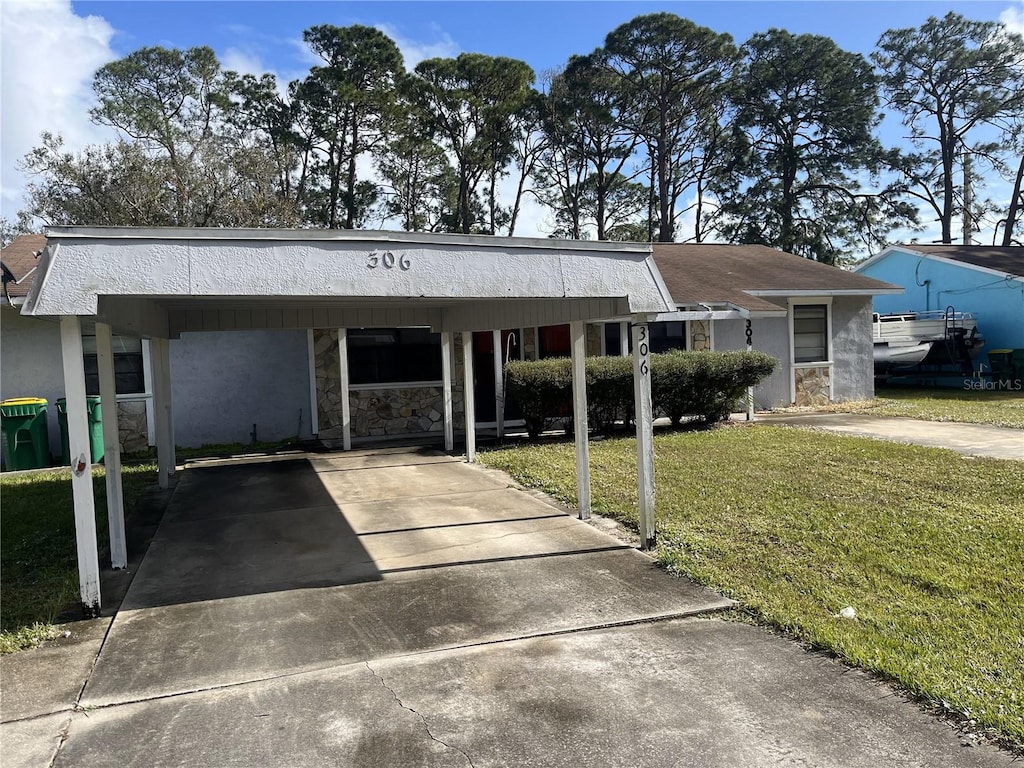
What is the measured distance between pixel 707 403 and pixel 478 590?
8.72 m

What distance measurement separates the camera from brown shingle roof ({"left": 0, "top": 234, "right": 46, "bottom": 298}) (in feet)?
36.2

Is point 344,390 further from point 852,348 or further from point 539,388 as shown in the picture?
point 852,348

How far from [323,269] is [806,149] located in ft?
109

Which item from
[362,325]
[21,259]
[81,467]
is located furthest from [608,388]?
[21,259]

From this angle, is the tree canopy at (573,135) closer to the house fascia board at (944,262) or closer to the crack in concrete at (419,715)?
the house fascia board at (944,262)

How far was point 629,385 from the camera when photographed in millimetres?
12164

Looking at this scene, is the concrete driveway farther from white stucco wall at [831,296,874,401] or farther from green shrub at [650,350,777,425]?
white stucco wall at [831,296,874,401]

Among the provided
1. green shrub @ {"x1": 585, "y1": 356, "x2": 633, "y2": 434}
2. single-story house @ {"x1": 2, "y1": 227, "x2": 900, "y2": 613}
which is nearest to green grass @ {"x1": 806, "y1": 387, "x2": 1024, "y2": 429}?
single-story house @ {"x1": 2, "y1": 227, "x2": 900, "y2": 613}

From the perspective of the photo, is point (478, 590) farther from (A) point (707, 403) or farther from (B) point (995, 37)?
(B) point (995, 37)

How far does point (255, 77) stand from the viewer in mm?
26516

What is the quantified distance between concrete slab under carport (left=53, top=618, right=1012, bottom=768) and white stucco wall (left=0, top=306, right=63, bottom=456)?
988 centimetres

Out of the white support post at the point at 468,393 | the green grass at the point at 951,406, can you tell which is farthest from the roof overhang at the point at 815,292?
the white support post at the point at 468,393

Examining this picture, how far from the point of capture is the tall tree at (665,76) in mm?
28469

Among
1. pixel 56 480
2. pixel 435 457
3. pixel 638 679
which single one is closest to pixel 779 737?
pixel 638 679
